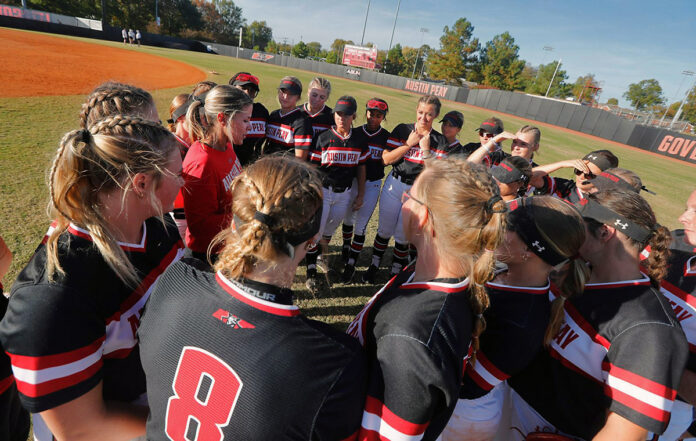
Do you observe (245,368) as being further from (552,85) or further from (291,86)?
(552,85)

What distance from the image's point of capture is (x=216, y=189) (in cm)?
274

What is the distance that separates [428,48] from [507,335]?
89228 mm

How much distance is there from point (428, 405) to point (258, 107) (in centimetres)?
473

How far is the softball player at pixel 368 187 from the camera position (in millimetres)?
4812

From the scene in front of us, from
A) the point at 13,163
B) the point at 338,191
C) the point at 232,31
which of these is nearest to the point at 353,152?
the point at 338,191

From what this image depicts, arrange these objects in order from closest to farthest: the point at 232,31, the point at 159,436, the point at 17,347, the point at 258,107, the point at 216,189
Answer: the point at 17,347 < the point at 159,436 < the point at 216,189 < the point at 258,107 < the point at 232,31

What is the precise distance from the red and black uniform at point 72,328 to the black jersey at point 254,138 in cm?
342

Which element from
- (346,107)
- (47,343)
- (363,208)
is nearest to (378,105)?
(346,107)

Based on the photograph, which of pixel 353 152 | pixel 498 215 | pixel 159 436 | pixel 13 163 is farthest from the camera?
pixel 13 163

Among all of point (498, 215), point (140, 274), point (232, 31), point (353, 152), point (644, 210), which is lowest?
point (140, 274)

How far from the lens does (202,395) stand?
112 centimetres

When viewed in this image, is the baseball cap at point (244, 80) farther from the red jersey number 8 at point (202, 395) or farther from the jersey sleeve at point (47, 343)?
the red jersey number 8 at point (202, 395)

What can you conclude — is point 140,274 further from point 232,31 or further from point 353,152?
point 232,31

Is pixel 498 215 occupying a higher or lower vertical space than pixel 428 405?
higher
